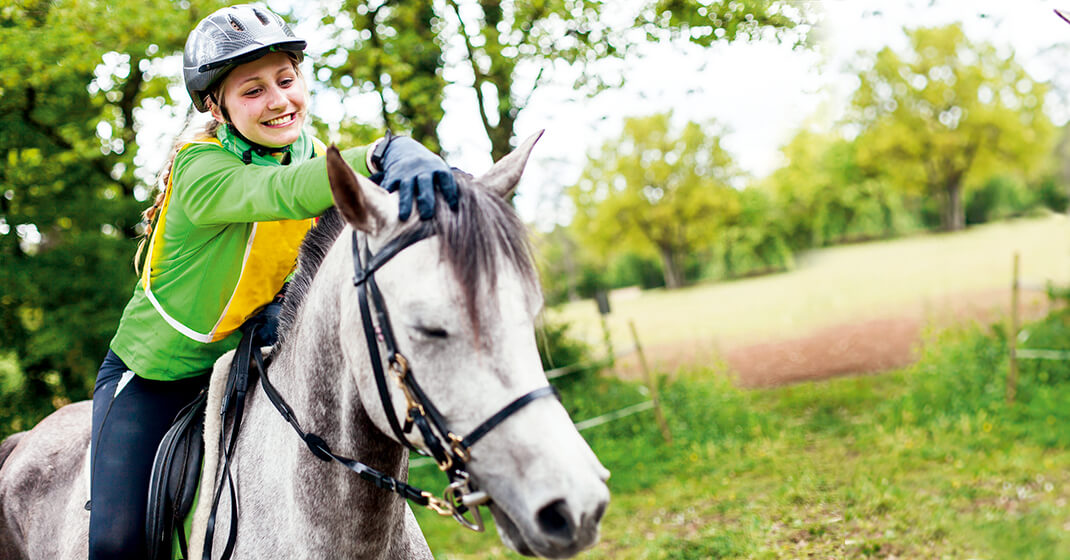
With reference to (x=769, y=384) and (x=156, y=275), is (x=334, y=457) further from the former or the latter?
(x=769, y=384)

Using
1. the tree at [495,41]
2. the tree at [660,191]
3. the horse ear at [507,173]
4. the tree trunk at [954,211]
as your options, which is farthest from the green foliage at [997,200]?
the horse ear at [507,173]

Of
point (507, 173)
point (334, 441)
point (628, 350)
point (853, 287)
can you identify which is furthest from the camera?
point (853, 287)

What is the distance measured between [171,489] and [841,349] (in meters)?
16.7

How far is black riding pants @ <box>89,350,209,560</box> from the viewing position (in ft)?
A: 7.18

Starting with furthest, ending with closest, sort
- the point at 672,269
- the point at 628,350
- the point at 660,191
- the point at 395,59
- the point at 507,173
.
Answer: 1. the point at 672,269
2. the point at 660,191
3. the point at 628,350
4. the point at 395,59
5. the point at 507,173

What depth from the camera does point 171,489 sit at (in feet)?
7.30

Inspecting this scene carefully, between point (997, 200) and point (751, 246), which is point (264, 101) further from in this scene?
point (997, 200)

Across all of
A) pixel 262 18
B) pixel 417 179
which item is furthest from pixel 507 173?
pixel 262 18

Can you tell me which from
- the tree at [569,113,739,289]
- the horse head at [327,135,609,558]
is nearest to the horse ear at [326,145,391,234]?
the horse head at [327,135,609,558]

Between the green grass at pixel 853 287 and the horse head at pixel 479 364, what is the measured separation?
46.3ft

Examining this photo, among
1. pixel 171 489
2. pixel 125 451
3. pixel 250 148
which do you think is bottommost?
pixel 171 489

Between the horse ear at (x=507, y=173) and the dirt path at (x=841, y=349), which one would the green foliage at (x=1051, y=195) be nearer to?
the dirt path at (x=841, y=349)

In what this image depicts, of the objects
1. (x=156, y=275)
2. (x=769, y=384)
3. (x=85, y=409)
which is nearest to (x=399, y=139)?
(x=156, y=275)

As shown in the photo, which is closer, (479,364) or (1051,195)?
(479,364)
